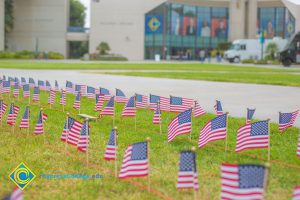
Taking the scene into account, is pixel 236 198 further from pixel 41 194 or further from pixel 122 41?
pixel 122 41

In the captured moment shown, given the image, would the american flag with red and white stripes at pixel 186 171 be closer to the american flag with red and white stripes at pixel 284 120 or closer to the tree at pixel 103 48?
the american flag with red and white stripes at pixel 284 120

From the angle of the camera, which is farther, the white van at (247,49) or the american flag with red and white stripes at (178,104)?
the white van at (247,49)

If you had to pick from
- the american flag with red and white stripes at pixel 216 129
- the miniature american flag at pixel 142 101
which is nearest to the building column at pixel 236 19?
the miniature american flag at pixel 142 101

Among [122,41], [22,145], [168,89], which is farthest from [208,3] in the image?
[22,145]

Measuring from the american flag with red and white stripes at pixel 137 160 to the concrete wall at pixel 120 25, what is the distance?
80.9 metres

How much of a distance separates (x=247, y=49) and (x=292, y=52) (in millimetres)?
19683

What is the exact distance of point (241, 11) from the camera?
93062 mm

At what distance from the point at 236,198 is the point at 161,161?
3.19 m

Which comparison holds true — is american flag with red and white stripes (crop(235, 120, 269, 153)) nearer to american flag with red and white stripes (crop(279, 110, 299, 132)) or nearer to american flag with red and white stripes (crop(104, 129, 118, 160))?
american flag with red and white stripes (crop(104, 129, 118, 160))

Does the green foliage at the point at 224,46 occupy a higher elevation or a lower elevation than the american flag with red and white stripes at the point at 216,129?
higher

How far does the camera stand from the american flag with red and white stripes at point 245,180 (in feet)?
15.9

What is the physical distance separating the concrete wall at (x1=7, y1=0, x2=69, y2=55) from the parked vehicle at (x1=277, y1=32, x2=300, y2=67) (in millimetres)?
43112

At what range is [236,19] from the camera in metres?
93.4

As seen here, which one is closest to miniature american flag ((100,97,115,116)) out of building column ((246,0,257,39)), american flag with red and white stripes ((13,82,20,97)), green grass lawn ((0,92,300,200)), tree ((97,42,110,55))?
green grass lawn ((0,92,300,200))
